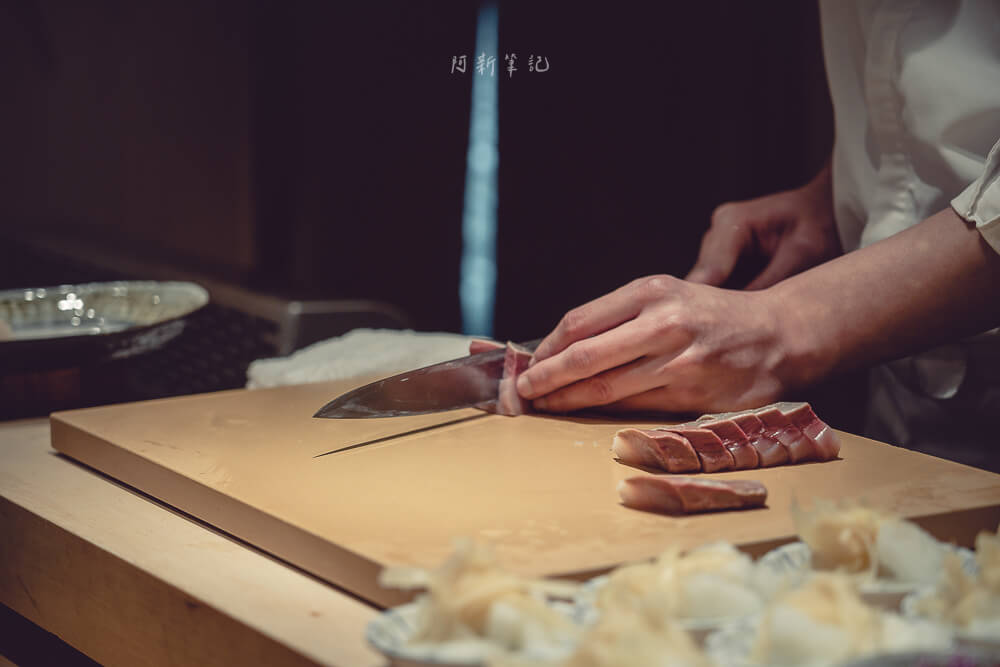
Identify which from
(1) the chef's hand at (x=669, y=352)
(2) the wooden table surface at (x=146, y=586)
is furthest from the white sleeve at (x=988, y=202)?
(2) the wooden table surface at (x=146, y=586)

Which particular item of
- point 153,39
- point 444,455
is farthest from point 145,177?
point 444,455

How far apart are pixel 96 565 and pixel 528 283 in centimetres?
202

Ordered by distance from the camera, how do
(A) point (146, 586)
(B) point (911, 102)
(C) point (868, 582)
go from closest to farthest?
(C) point (868, 582)
(A) point (146, 586)
(B) point (911, 102)

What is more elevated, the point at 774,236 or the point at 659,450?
the point at 774,236

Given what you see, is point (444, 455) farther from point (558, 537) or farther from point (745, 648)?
point (745, 648)

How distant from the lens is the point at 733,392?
57.7 inches

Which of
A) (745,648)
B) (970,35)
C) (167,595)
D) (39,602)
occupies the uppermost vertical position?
(970,35)

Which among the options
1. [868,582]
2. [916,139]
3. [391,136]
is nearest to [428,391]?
[868,582]

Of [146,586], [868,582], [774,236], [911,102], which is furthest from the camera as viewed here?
[774,236]

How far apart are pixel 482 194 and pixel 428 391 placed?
1.21 m

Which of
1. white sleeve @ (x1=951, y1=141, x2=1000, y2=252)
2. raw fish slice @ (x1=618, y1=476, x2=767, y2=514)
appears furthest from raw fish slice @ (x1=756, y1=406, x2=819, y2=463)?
white sleeve @ (x1=951, y1=141, x2=1000, y2=252)

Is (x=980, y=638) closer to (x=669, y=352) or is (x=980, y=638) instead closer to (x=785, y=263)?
(x=669, y=352)

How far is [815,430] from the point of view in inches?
50.4

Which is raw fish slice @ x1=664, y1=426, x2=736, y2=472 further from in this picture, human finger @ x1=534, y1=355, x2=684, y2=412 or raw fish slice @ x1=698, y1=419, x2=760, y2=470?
human finger @ x1=534, y1=355, x2=684, y2=412
